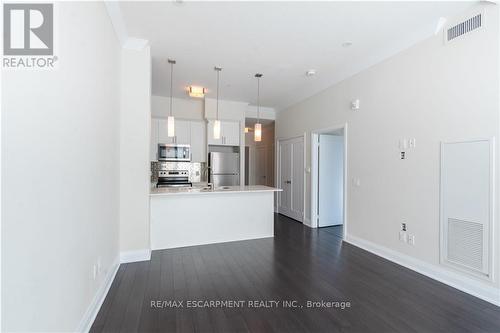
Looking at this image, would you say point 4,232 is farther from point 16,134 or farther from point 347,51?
point 347,51

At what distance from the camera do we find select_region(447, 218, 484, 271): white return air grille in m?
2.43

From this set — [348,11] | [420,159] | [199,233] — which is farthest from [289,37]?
[199,233]

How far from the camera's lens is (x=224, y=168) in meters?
6.07

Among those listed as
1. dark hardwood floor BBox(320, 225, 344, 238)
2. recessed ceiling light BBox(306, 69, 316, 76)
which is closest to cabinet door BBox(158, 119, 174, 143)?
recessed ceiling light BBox(306, 69, 316, 76)

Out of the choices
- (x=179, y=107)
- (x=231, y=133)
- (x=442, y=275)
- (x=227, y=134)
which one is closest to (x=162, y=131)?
(x=179, y=107)

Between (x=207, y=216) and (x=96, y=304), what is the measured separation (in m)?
2.03

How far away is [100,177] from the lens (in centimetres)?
227

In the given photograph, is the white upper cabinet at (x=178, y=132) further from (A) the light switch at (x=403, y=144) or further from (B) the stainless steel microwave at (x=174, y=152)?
(A) the light switch at (x=403, y=144)

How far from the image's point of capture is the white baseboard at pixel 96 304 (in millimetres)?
1837

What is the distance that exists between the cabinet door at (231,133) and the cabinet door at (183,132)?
89cm

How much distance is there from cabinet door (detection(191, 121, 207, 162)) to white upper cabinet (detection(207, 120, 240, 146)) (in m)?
0.24

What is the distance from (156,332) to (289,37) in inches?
139

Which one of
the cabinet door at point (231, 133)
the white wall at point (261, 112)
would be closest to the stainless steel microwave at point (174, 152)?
the cabinet door at point (231, 133)

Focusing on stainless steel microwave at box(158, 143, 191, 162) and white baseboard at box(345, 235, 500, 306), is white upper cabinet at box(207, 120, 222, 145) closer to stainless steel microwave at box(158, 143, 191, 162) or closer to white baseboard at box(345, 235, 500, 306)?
stainless steel microwave at box(158, 143, 191, 162)
